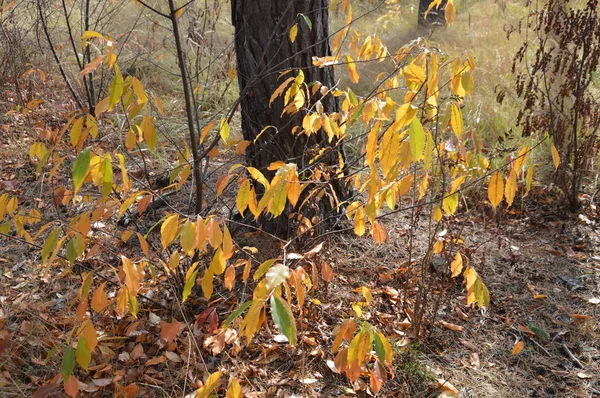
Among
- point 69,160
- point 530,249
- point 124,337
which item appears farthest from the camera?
point 69,160

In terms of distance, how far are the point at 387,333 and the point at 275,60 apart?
142 centimetres

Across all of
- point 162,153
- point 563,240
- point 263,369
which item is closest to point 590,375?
point 563,240

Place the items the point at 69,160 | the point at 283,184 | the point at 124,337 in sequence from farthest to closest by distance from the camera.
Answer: the point at 69,160
the point at 124,337
the point at 283,184

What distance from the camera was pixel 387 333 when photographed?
2.29 m

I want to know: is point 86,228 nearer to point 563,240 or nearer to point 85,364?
point 85,364

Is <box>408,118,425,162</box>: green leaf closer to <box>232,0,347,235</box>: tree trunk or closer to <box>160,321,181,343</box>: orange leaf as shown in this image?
<box>160,321,181,343</box>: orange leaf

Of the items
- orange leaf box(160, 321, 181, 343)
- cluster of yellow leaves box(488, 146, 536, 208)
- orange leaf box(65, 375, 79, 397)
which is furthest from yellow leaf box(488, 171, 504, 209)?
orange leaf box(65, 375, 79, 397)

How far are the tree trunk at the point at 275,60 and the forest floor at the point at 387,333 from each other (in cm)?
54

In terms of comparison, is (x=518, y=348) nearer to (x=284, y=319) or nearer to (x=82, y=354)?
(x=284, y=319)

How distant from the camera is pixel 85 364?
1.48 m

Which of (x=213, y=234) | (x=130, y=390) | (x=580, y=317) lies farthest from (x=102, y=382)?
(x=580, y=317)

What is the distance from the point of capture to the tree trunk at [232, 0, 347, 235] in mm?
2514

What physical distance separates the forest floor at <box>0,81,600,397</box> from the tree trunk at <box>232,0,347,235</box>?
1.77 ft

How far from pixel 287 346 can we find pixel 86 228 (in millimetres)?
1011
